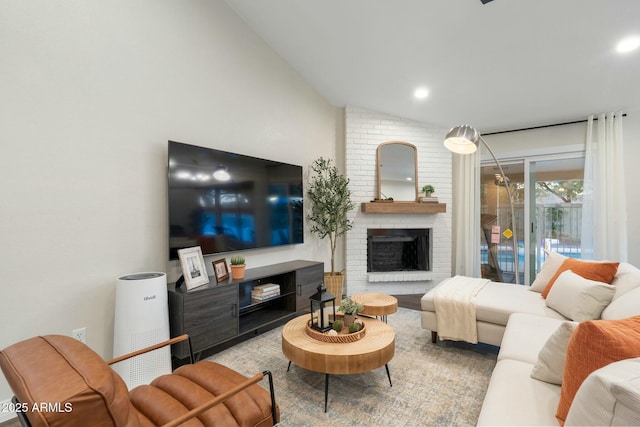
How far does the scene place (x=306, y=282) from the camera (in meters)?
3.38

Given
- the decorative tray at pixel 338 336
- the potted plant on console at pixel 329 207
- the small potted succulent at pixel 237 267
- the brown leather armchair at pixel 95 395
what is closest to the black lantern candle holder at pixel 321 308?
the decorative tray at pixel 338 336

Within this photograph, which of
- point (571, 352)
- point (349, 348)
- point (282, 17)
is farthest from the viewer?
point (282, 17)

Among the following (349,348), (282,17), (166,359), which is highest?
(282,17)

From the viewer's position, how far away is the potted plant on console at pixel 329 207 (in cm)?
403

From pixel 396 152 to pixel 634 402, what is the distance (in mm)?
4167

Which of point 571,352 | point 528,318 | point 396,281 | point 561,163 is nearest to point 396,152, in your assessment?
point 396,281

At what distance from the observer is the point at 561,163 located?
4344 mm

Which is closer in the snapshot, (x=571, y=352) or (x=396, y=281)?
(x=571, y=352)

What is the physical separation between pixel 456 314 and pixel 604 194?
115 inches

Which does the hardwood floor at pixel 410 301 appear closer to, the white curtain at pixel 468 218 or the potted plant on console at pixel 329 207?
the potted plant on console at pixel 329 207

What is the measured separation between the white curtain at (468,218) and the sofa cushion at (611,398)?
4.17 meters

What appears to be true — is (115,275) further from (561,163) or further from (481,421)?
(561,163)

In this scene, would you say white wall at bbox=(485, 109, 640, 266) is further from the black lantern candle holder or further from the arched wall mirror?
the black lantern candle holder

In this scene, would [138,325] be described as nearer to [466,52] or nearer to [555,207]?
[466,52]
